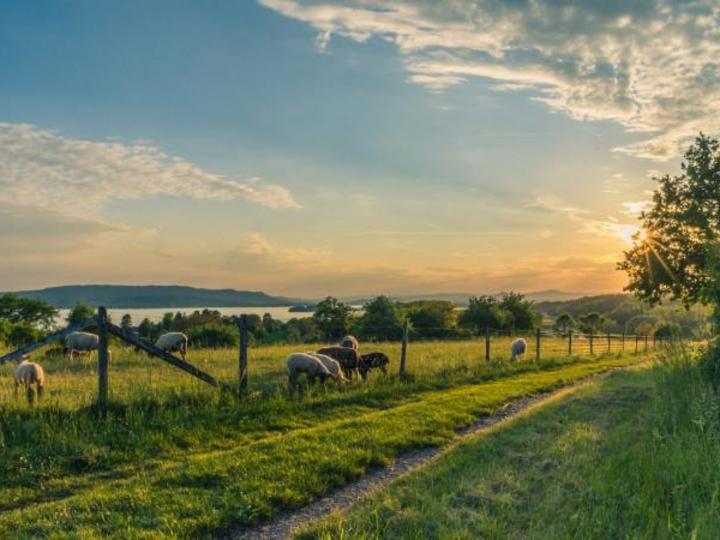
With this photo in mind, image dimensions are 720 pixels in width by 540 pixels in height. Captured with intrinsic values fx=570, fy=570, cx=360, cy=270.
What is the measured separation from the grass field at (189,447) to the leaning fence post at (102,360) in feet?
1.06

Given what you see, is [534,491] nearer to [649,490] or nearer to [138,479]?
[649,490]

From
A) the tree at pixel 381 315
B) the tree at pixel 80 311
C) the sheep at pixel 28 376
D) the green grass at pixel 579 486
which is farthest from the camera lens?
the tree at pixel 381 315

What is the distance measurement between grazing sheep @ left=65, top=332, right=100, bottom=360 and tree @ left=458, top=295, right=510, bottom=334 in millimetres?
48458

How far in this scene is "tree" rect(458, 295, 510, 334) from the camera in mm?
68125

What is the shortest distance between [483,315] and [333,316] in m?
22.1

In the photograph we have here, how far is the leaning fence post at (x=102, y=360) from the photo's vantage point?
11875 millimetres

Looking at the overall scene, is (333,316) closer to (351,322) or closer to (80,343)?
(351,322)

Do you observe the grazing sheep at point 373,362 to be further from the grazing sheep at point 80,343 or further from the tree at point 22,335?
the tree at point 22,335

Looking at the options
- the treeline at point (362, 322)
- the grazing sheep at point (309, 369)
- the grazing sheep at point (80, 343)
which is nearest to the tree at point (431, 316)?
the treeline at point (362, 322)

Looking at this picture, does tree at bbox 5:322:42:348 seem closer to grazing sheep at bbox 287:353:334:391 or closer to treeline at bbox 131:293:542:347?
treeline at bbox 131:293:542:347

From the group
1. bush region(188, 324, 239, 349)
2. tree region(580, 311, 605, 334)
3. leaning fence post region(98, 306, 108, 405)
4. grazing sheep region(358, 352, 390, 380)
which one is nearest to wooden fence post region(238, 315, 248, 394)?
leaning fence post region(98, 306, 108, 405)

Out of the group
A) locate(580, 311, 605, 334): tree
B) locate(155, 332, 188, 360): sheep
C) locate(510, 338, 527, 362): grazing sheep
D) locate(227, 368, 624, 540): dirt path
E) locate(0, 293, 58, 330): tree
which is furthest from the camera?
locate(580, 311, 605, 334): tree

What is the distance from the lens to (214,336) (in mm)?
40156

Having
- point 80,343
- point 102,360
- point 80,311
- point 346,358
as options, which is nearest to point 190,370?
point 102,360
